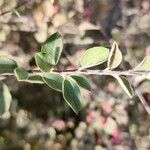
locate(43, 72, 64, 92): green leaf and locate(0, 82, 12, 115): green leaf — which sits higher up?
locate(43, 72, 64, 92): green leaf

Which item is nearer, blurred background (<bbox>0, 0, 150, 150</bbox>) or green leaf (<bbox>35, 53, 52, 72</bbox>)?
green leaf (<bbox>35, 53, 52, 72</bbox>)

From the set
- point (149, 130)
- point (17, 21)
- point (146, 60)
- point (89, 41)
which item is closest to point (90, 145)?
point (149, 130)

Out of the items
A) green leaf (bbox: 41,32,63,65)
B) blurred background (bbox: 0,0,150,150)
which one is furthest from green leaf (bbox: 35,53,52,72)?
blurred background (bbox: 0,0,150,150)

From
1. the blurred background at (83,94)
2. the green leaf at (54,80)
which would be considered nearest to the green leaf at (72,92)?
the green leaf at (54,80)

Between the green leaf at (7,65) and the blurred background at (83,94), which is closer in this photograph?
the green leaf at (7,65)

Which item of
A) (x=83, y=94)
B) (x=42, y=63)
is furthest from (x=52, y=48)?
(x=83, y=94)

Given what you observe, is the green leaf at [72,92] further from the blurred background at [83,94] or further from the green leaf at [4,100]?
the blurred background at [83,94]

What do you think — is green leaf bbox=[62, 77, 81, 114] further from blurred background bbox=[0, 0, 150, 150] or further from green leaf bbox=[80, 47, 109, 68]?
blurred background bbox=[0, 0, 150, 150]
